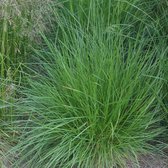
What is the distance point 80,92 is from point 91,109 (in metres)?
0.10

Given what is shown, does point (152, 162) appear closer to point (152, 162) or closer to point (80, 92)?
point (152, 162)

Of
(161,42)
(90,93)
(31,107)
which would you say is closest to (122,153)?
(90,93)

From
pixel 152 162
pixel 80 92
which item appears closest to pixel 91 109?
pixel 80 92

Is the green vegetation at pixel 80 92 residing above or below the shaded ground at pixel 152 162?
above

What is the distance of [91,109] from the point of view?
2.11 metres

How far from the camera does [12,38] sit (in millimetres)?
2352

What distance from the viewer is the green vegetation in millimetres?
2109

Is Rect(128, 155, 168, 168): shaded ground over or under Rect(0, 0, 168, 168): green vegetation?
under

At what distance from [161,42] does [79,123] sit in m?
0.72

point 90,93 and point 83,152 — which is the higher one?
point 90,93

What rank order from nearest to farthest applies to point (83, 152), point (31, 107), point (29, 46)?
1. point (83, 152)
2. point (31, 107)
3. point (29, 46)

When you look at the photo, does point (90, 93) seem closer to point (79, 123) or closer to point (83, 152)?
point (79, 123)

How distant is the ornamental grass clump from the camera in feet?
6.89

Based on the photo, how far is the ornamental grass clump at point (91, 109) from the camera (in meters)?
2.10
